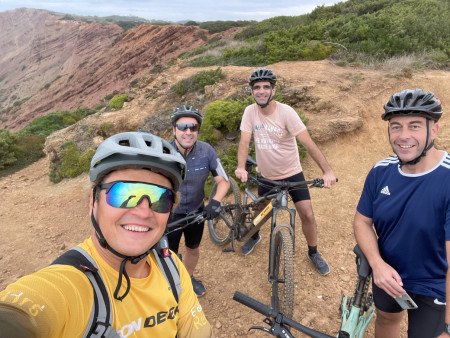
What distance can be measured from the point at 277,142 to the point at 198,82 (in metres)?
7.75

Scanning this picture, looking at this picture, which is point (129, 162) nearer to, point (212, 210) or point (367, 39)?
point (212, 210)

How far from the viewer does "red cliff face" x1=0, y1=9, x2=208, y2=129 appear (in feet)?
132

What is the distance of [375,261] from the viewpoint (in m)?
2.61

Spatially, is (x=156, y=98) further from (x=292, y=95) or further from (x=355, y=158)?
(x=355, y=158)

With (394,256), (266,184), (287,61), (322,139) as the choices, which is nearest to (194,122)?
(266,184)

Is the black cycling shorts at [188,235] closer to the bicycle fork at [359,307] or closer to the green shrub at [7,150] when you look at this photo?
the bicycle fork at [359,307]

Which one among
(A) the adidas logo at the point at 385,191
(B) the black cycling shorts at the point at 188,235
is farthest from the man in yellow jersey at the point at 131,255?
(B) the black cycling shorts at the point at 188,235

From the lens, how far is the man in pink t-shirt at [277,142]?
453 centimetres

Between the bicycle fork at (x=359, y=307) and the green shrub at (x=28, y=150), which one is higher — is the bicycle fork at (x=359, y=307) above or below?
above

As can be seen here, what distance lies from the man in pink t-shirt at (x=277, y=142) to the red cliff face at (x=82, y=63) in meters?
18.4

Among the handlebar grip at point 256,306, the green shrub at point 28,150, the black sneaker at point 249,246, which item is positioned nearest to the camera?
the handlebar grip at point 256,306

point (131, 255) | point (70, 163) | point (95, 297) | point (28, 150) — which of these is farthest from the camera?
point (28, 150)

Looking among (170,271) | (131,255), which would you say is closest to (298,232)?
(170,271)

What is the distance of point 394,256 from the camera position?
260cm
